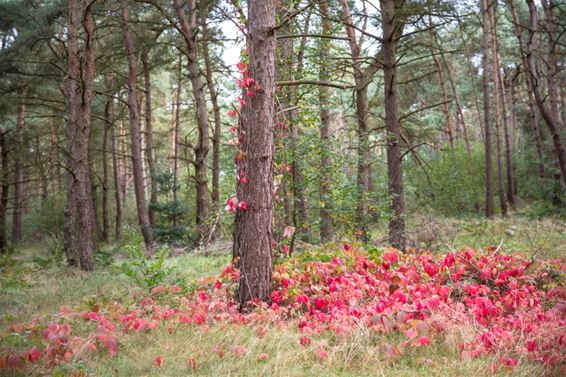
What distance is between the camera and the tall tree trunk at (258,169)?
4.90 m

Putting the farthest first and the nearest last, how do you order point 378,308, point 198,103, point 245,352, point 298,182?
point 198,103 < point 298,182 < point 378,308 < point 245,352

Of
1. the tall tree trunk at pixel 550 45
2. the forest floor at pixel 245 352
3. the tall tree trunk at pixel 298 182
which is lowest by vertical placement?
the forest floor at pixel 245 352

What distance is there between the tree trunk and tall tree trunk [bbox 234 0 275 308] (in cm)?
362

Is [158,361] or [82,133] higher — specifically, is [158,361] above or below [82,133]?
below

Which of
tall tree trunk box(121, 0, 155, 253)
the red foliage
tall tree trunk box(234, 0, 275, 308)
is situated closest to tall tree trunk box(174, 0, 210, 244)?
tall tree trunk box(121, 0, 155, 253)

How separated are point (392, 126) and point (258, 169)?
4.11m

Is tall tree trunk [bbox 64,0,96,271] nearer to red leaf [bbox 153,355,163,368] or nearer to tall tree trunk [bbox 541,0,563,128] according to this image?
red leaf [bbox 153,355,163,368]

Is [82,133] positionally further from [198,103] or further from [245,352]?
[245,352]

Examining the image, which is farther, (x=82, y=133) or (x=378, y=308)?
(x=82, y=133)

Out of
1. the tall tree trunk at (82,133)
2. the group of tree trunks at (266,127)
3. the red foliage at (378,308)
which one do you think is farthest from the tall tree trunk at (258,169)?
the tall tree trunk at (82,133)

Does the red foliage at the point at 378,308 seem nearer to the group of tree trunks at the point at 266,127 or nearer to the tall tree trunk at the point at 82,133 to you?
the group of tree trunks at the point at 266,127

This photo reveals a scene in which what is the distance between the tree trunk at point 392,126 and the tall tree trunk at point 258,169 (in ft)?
11.9

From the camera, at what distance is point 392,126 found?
8234mm

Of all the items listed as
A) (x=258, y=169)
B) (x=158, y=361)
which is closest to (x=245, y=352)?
(x=158, y=361)
